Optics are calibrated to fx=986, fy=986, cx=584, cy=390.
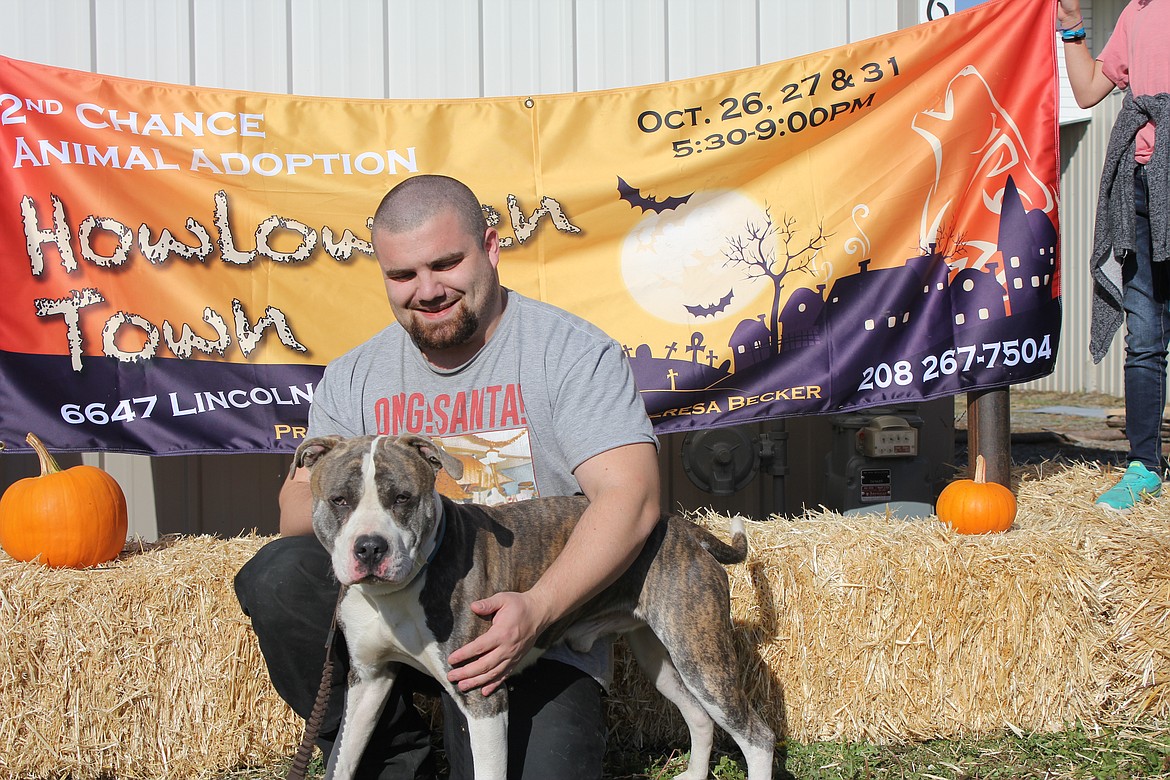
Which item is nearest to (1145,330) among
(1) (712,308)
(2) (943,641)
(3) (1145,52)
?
(3) (1145,52)

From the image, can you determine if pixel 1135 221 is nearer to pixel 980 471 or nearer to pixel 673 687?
pixel 980 471

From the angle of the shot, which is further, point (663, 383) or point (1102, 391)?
point (1102, 391)

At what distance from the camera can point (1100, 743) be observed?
3750 mm

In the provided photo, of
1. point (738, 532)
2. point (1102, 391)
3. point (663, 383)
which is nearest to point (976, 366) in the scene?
point (663, 383)

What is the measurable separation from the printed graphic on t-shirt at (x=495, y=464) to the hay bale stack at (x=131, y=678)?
120 cm

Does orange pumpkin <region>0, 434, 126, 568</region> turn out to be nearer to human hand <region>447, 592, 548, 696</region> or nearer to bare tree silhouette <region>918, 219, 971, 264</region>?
human hand <region>447, 592, 548, 696</region>

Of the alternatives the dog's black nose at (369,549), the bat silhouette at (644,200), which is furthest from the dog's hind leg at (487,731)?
the bat silhouette at (644,200)

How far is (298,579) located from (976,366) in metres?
3.30

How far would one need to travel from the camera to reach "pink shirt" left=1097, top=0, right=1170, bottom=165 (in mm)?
4434

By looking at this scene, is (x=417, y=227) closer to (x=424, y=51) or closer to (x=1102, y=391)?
(x=424, y=51)

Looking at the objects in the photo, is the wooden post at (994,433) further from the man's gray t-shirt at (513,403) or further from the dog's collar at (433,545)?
the dog's collar at (433,545)

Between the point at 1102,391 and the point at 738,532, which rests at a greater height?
the point at 1102,391

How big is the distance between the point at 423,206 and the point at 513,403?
2.15ft

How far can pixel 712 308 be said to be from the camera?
15.6 ft
